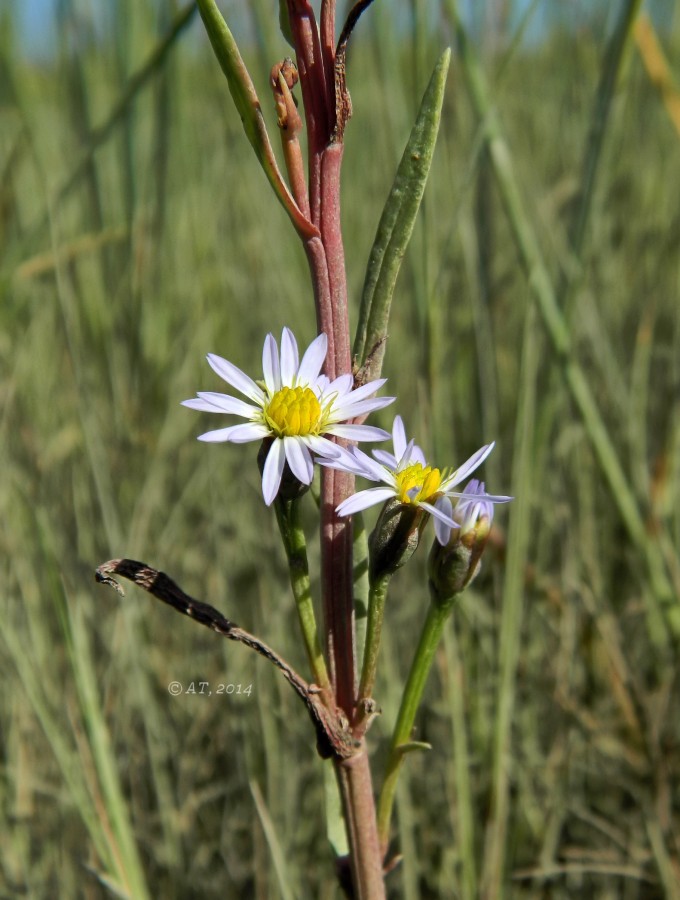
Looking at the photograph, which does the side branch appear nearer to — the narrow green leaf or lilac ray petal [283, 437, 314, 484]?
lilac ray petal [283, 437, 314, 484]

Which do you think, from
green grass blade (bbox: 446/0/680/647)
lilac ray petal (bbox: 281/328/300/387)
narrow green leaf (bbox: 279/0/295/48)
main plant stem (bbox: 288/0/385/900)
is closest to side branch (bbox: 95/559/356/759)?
main plant stem (bbox: 288/0/385/900)

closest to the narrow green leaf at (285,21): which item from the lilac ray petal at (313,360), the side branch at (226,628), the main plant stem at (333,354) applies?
the main plant stem at (333,354)

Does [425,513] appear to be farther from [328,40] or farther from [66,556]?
[66,556]

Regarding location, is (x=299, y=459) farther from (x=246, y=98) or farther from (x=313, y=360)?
(x=246, y=98)

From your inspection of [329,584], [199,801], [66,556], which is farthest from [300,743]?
[329,584]

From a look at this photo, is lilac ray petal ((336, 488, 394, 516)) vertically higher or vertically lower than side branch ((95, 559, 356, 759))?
higher

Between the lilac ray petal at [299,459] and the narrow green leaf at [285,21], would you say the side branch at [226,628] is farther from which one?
the narrow green leaf at [285,21]
